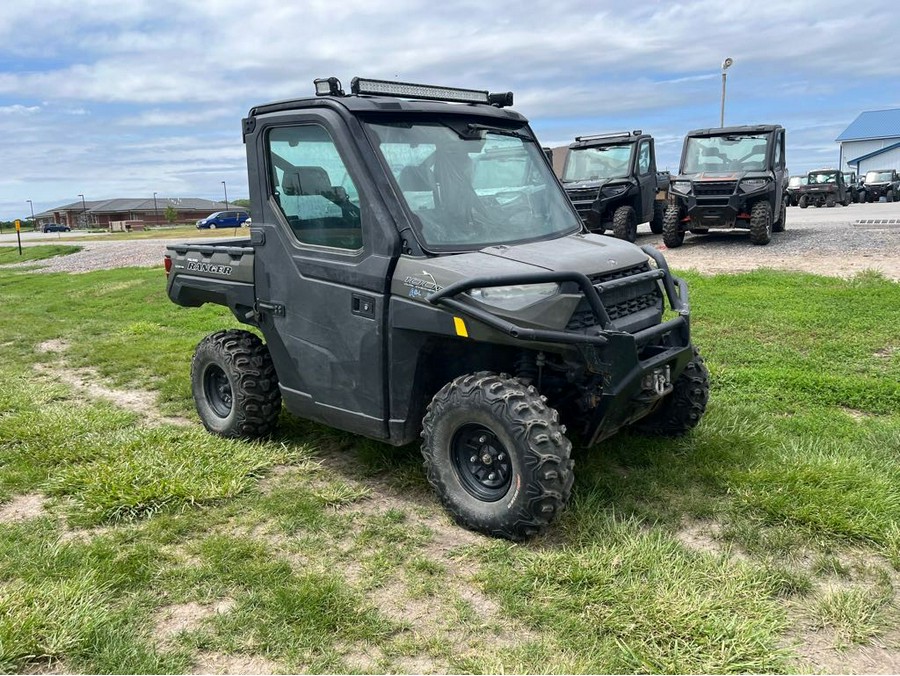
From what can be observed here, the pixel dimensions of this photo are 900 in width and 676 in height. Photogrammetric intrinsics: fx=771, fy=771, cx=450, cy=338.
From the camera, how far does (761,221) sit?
15.9 meters

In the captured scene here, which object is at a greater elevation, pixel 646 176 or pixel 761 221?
pixel 646 176

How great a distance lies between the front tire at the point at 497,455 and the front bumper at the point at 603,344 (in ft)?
0.94

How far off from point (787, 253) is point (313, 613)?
13.5 m

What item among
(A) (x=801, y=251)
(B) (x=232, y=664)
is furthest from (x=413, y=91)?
(A) (x=801, y=251)

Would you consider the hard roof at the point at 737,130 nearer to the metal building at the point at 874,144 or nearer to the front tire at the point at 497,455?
the front tire at the point at 497,455

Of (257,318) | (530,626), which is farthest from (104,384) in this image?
(530,626)

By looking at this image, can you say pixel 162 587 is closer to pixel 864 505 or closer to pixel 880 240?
pixel 864 505

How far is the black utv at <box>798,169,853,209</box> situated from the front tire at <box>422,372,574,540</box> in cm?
3409

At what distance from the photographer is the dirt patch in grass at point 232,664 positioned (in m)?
2.98

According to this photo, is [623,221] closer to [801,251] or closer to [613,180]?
[613,180]

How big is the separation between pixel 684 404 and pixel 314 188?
268 cm

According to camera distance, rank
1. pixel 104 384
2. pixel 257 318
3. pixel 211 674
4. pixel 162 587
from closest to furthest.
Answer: pixel 211 674 → pixel 162 587 → pixel 257 318 → pixel 104 384

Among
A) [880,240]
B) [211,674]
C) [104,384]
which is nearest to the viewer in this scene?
[211,674]

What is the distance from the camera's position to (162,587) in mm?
3539
